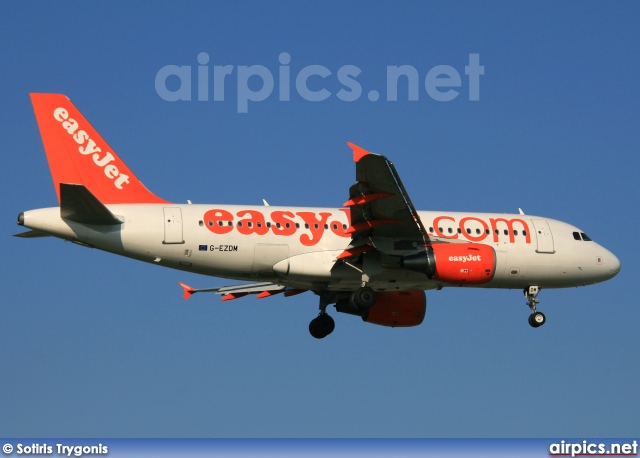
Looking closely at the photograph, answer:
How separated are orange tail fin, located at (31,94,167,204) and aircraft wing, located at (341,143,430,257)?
673 cm

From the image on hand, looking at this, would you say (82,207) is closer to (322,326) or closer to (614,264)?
(322,326)

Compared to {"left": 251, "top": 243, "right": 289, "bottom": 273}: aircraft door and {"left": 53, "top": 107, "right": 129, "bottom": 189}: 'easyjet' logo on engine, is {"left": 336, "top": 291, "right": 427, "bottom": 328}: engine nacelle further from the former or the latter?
{"left": 53, "top": 107, "right": 129, "bottom": 189}: 'easyjet' logo on engine

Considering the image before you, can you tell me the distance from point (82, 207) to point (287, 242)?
268 inches

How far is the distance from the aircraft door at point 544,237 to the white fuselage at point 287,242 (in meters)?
0.04

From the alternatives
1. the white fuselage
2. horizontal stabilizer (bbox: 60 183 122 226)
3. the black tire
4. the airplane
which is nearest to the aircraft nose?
the white fuselage

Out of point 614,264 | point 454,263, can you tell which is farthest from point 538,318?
point 454,263

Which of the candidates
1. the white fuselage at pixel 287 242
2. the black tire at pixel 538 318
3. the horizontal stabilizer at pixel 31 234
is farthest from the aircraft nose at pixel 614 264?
the horizontal stabilizer at pixel 31 234

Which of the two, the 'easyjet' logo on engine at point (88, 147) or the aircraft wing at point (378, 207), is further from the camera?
the 'easyjet' logo on engine at point (88, 147)

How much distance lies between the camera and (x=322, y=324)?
43969 millimetres

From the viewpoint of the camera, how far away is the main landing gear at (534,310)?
42.9m

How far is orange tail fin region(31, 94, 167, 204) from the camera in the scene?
3894 cm

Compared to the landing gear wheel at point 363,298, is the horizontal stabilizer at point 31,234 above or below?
above

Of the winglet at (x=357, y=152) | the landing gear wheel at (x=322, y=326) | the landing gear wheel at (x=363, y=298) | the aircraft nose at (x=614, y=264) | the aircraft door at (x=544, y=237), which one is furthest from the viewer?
the aircraft nose at (x=614, y=264)

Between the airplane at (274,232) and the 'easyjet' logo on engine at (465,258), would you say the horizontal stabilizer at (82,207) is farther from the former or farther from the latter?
the 'easyjet' logo on engine at (465,258)
